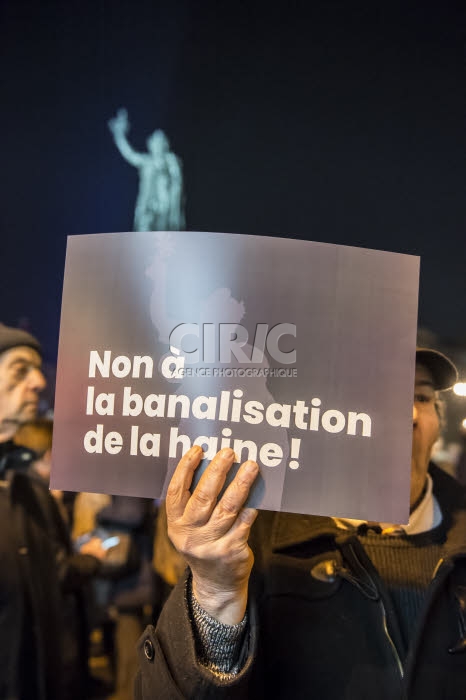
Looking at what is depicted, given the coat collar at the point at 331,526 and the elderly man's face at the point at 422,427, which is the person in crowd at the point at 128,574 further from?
the elderly man's face at the point at 422,427

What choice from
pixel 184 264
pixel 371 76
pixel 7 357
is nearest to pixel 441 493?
pixel 184 264

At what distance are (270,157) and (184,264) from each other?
81cm

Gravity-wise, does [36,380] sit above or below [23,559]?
above

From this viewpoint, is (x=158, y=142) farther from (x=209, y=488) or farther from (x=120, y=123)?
(x=209, y=488)

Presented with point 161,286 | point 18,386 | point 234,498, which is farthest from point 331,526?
point 18,386

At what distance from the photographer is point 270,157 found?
4.87 ft

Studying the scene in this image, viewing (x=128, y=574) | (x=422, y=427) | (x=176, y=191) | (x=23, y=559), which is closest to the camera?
(x=422, y=427)

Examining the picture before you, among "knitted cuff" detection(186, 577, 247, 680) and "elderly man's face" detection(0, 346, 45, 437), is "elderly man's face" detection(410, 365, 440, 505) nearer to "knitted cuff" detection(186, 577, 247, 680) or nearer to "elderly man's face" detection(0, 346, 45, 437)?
"knitted cuff" detection(186, 577, 247, 680)

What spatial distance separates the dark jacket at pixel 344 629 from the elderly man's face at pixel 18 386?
0.94 metres

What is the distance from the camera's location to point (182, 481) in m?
0.77

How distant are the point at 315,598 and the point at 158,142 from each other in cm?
121

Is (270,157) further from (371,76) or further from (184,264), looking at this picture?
(184,264)

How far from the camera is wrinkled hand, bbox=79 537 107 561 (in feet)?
5.95

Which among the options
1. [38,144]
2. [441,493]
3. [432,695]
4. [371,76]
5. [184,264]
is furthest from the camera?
[38,144]
